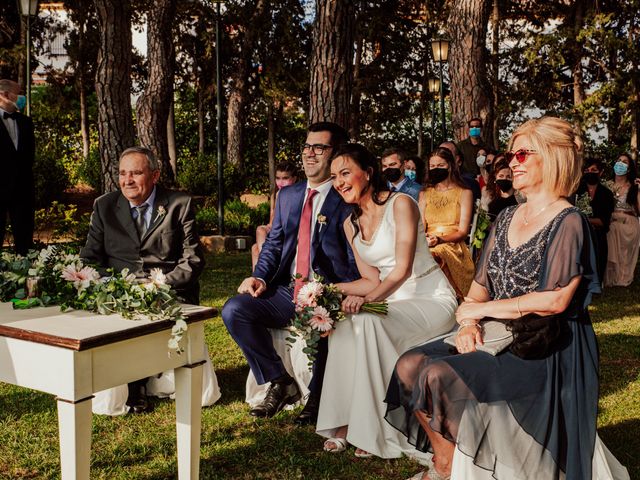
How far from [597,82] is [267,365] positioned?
81.8 ft

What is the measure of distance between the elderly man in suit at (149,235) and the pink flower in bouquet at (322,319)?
113cm

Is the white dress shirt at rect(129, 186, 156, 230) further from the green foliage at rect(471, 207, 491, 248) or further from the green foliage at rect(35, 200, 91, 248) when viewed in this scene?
the green foliage at rect(35, 200, 91, 248)

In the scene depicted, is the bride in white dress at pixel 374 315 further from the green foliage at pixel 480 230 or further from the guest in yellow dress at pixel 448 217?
the green foliage at pixel 480 230

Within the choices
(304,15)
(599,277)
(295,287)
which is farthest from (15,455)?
(304,15)

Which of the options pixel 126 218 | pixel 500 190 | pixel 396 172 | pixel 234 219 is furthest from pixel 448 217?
pixel 234 219

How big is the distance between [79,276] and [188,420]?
33.9 inches

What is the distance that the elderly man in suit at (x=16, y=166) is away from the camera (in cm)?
811

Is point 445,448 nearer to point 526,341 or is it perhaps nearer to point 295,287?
point 526,341

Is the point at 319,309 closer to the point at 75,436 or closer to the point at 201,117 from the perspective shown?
the point at 75,436

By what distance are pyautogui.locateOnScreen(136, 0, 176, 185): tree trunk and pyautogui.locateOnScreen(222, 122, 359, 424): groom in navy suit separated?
9.83 metres

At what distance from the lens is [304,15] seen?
25578 millimetres

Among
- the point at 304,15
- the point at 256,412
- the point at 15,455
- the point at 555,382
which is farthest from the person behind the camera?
the point at 304,15

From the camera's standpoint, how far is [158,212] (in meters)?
4.99

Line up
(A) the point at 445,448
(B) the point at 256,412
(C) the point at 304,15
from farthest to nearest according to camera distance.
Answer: (C) the point at 304,15 < (B) the point at 256,412 < (A) the point at 445,448
